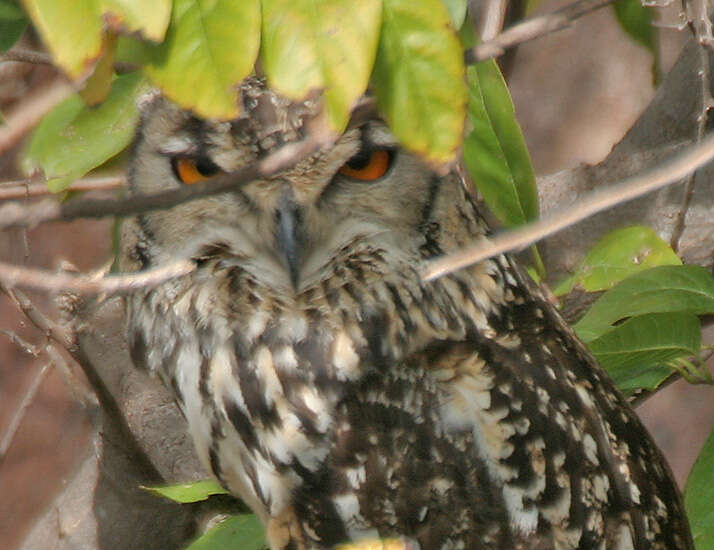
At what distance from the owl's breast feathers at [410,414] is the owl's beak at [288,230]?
153 millimetres

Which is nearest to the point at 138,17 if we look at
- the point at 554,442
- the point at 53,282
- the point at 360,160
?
the point at 53,282

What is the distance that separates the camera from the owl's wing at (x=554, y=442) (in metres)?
2.04

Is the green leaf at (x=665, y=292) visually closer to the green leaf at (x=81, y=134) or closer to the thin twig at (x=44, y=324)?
the green leaf at (x=81, y=134)

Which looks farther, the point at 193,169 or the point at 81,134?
the point at 81,134

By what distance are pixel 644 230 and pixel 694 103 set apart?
1.69 feet

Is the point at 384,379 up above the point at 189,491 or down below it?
above

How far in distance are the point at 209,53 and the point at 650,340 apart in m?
1.00

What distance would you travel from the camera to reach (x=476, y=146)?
7.69 ft

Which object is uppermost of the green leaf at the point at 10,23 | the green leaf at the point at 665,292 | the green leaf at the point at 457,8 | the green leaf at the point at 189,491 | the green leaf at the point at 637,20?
the green leaf at the point at 457,8

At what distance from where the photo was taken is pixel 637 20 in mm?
2637

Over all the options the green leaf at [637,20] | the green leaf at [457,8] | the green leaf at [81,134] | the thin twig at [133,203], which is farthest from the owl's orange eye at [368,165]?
the green leaf at [637,20]

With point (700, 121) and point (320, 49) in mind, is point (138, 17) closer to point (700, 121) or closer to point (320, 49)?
point (320, 49)

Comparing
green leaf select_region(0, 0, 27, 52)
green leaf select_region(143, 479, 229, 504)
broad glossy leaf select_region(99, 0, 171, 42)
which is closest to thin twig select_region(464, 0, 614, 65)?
broad glossy leaf select_region(99, 0, 171, 42)

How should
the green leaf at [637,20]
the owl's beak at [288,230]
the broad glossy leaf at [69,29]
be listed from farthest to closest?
the green leaf at [637,20], the owl's beak at [288,230], the broad glossy leaf at [69,29]
